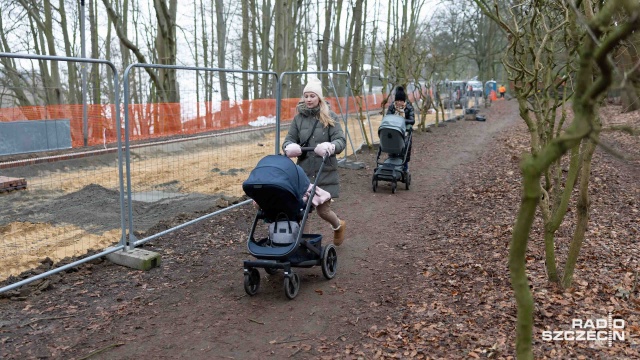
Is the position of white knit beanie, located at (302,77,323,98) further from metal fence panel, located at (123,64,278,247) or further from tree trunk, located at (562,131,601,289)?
tree trunk, located at (562,131,601,289)

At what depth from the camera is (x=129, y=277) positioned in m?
5.41

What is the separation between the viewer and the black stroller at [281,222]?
4.60m

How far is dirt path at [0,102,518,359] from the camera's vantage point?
4.02 metres

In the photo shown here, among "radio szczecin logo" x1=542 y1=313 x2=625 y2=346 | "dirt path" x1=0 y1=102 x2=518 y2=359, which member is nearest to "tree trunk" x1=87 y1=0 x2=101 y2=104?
"dirt path" x1=0 y1=102 x2=518 y2=359

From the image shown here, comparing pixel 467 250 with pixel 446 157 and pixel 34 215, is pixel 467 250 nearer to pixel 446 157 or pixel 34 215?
pixel 34 215

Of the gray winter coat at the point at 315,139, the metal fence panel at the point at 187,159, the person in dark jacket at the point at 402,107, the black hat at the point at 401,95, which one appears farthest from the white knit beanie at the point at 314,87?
the black hat at the point at 401,95

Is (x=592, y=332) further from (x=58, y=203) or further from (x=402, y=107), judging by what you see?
(x=58, y=203)

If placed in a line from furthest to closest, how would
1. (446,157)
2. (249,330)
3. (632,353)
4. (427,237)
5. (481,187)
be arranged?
(446,157) → (481,187) → (427,237) → (249,330) → (632,353)

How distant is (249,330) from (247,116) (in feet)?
42.9

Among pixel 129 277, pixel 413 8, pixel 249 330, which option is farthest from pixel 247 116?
pixel 413 8

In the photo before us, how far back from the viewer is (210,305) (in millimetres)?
4766

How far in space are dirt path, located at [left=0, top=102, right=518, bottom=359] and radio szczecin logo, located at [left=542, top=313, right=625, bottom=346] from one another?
49.8 inches

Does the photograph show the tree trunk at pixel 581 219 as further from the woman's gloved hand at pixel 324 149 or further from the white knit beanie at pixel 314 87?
the white knit beanie at pixel 314 87

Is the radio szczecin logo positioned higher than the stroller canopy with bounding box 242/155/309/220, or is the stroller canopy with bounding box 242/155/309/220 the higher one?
the stroller canopy with bounding box 242/155/309/220
